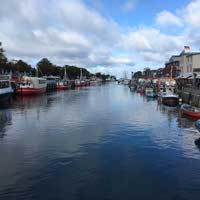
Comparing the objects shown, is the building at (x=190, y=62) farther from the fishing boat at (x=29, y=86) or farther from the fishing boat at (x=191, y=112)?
the fishing boat at (x=191, y=112)

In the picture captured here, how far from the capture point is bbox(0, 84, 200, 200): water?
17.7 m

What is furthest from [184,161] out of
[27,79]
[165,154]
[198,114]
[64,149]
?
[27,79]

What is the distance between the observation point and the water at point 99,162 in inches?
697

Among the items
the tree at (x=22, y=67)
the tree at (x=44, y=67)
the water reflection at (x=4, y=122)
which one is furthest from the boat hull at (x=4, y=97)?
the tree at (x=44, y=67)

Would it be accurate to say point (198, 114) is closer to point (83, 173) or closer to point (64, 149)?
point (64, 149)

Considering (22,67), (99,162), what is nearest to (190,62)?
(22,67)

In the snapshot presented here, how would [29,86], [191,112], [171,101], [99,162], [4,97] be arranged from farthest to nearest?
[29,86] < [4,97] < [171,101] < [191,112] < [99,162]

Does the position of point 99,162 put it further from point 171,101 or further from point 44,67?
point 44,67

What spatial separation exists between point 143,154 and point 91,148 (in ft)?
15.1

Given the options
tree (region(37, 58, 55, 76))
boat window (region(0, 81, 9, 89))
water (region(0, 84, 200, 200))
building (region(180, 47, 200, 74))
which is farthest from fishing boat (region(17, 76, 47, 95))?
tree (region(37, 58, 55, 76))

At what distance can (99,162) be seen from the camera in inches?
904

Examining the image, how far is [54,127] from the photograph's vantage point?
124ft

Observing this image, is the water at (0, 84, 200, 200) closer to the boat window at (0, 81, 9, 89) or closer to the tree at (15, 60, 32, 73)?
the boat window at (0, 81, 9, 89)

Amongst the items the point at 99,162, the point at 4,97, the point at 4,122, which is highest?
the point at 4,97
